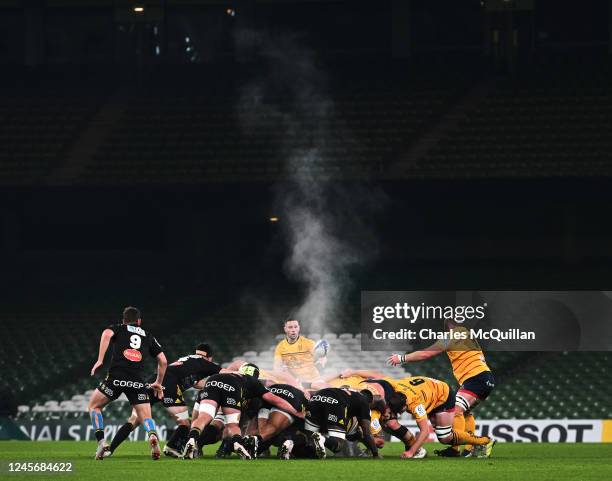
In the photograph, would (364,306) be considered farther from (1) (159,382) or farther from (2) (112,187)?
(1) (159,382)

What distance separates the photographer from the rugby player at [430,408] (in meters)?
17.4

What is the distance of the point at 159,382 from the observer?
17500 mm

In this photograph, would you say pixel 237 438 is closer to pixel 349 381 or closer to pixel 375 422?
pixel 375 422

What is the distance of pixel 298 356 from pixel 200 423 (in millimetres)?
5341

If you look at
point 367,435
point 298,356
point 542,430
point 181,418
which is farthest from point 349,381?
point 542,430

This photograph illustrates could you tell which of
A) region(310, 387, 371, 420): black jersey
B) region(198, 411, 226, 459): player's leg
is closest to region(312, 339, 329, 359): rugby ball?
region(198, 411, 226, 459): player's leg

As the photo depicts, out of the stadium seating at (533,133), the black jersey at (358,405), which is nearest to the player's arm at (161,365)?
the black jersey at (358,405)

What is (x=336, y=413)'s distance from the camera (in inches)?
659

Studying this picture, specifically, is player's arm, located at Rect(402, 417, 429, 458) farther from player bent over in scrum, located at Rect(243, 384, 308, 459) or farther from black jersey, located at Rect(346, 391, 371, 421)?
player bent over in scrum, located at Rect(243, 384, 308, 459)

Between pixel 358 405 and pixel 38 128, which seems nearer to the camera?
pixel 358 405

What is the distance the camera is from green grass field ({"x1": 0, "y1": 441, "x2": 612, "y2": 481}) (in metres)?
13.8

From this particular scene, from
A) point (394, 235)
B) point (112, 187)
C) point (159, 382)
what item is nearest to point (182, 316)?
point (112, 187)

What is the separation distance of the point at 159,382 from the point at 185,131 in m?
14.9

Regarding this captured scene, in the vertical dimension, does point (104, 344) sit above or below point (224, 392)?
above
